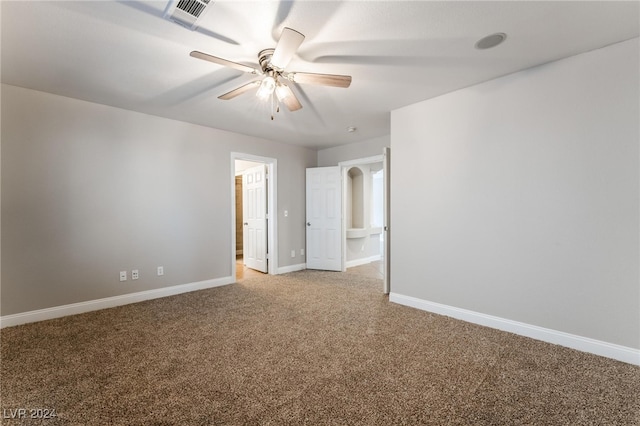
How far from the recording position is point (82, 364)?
2.18 meters

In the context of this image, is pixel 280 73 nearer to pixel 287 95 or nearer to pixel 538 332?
pixel 287 95

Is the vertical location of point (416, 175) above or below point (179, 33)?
below

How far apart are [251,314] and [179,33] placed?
279 cm

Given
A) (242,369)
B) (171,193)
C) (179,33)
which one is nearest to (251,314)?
(242,369)

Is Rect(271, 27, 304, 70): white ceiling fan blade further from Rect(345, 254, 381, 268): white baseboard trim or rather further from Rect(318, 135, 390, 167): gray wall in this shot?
Rect(345, 254, 381, 268): white baseboard trim

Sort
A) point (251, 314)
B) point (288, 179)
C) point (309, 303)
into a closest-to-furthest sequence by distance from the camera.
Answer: point (251, 314)
point (309, 303)
point (288, 179)

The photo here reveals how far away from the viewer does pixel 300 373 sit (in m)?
2.06

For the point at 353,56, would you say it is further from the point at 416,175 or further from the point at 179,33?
the point at 416,175

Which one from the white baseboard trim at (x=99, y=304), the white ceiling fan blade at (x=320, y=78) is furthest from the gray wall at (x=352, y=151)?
the white baseboard trim at (x=99, y=304)

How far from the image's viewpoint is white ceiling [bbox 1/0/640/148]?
183 centimetres

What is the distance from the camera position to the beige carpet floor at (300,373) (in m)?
1.65

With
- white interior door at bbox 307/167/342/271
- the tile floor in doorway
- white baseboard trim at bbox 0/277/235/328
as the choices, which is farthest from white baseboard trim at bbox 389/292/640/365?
white baseboard trim at bbox 0/277/235/328

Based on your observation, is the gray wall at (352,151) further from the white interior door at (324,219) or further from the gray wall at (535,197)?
the gray wall at (535,197)

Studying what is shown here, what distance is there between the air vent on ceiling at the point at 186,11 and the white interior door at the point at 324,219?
383 centimetres
